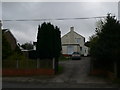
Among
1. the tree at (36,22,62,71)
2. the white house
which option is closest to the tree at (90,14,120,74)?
the tree at (36,22,62,71)

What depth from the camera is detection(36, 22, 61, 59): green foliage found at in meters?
27.5

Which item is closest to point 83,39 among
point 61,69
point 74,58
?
point 74,58

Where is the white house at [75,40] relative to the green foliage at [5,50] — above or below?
above

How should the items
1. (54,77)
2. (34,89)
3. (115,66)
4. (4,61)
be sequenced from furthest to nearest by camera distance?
(4,61) → (54,77) → (115,66) → (34,89)

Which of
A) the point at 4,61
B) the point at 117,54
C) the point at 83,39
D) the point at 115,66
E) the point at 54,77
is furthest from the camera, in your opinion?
the point at 83,39

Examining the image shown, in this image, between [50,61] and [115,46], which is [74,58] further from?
[115,46]

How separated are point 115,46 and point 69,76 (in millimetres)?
5908

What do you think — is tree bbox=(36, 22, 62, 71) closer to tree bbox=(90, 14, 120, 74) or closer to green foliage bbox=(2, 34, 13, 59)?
green foliage bbox=(2, 34, 13, 59)

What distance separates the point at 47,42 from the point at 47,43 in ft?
0.37

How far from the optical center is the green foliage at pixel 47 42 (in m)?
27.5

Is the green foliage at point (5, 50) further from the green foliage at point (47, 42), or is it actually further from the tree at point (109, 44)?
the tree at point (109, 44)

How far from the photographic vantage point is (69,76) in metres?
26.1

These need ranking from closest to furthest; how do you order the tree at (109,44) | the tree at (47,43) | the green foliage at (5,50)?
the tree at (109,44) → the tree at (47,43) → the green foliage at (5,50)

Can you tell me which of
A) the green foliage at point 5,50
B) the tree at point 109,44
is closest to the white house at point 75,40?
the green foliage at point 5,50
